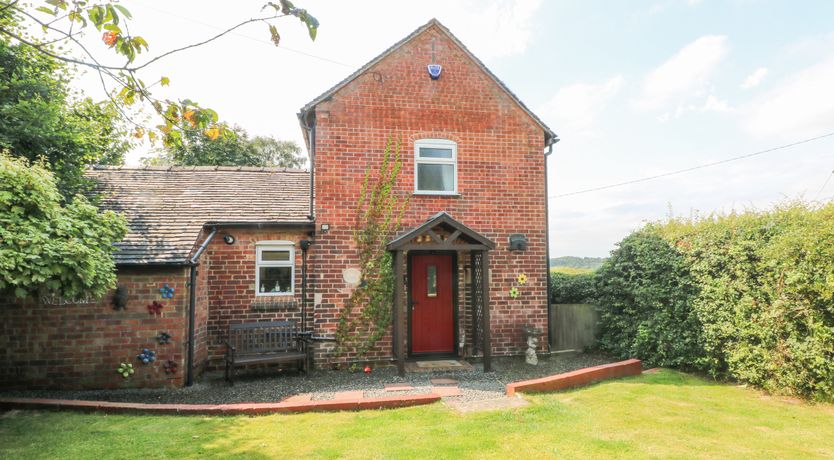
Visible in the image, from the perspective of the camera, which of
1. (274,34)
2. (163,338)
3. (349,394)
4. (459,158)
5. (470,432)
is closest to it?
(274,34)

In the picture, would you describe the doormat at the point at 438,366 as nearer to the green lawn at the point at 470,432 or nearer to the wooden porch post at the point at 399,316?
the wooden porch post at the point at 399,316

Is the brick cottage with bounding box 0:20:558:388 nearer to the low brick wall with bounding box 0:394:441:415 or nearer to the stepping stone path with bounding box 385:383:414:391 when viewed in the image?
the stepping stone path with bounding box 385:383:414:391

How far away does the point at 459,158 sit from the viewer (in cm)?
1007

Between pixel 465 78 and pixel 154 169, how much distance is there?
8682mm

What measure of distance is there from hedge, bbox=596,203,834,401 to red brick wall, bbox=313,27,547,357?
1951 mm

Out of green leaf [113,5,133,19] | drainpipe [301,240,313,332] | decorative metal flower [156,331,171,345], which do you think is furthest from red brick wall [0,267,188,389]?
green leaf [113,5,133,19]

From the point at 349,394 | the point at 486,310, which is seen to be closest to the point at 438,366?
the point at 486,310

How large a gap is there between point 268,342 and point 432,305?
357 cm

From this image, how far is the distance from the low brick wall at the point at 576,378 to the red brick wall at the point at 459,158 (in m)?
2.09

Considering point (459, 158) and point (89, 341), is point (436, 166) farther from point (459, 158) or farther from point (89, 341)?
point (89, 341)

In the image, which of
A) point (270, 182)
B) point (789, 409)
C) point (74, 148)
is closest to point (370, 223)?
point (270, 182)

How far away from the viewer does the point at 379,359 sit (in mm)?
9383

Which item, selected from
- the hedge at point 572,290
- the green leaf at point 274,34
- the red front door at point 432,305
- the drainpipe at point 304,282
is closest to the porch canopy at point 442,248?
the red front door at point 432,305

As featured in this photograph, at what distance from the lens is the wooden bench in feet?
27.2
